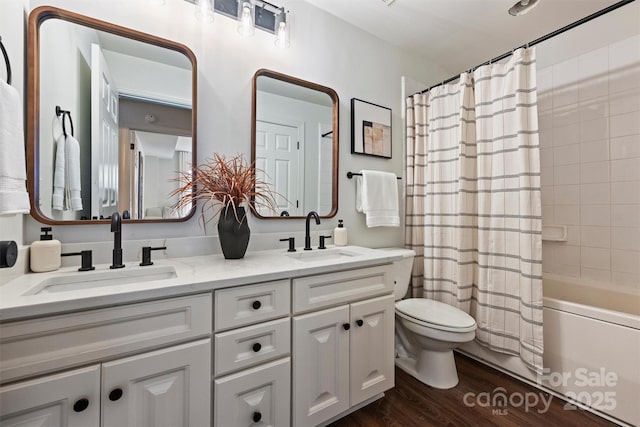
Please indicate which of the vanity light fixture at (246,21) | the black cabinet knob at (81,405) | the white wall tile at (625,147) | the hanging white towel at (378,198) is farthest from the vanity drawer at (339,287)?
the white wall tile at (625,147)

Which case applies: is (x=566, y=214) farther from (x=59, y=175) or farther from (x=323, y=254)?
(x=59, y=175)

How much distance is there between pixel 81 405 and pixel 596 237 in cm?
298

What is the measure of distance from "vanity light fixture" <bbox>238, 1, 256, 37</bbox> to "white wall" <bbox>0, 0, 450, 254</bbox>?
39mm

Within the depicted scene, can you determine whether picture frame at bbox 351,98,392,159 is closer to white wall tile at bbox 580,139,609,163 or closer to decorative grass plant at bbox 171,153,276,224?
decorative grass plant at bbox 171,153,276,224

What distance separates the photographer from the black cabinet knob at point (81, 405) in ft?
2.49

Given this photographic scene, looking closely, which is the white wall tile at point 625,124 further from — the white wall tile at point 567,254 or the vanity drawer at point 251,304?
the vanity drawer at point 251,304

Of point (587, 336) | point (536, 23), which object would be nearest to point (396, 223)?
point (587, 336)

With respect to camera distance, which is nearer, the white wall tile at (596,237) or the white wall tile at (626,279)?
the white wall tile at (626,279)

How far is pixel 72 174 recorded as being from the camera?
3.80 feet

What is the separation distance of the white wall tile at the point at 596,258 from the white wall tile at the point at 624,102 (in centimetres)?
97

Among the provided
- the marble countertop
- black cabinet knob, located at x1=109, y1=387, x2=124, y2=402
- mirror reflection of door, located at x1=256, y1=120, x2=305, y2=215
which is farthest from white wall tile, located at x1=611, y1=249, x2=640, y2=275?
black cabinet knob, located at x1=109, y1=387, x2=124, y2=402

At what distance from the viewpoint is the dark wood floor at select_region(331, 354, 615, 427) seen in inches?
52.6

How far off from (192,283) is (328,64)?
65.2 inches

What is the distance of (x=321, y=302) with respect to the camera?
47.5 inches
